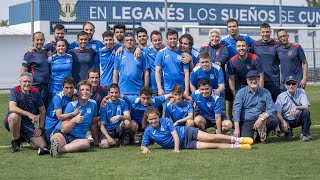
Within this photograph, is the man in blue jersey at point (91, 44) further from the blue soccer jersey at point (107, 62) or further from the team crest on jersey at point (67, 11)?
the team crest on jersey at point (67, 11)

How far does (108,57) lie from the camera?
405 inches

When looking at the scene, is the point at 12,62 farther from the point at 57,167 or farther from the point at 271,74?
the point at 57,167

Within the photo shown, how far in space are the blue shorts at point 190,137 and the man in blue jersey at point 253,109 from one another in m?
0.82

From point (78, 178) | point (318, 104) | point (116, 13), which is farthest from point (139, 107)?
point (116, 13)

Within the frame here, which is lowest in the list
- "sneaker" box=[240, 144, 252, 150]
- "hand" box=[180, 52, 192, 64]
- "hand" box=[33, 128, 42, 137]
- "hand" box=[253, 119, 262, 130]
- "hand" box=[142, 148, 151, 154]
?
"hand" box=[142, 148, 151, 154]

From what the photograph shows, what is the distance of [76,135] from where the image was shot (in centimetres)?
902

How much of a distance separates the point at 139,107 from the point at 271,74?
7.01 feet

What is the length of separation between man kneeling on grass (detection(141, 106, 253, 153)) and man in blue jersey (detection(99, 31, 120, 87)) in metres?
1.58

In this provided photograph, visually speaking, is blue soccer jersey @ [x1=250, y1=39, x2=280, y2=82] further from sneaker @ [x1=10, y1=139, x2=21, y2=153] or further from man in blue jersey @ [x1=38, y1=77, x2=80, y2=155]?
sneaker @ [x1=10, y1=139, x2=21, y2=153]

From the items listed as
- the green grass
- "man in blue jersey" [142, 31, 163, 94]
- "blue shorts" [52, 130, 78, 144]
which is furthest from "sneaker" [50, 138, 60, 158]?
"man in blue jersey" [142, 31, 163, 94]

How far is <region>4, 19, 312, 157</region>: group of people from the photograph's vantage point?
897cm

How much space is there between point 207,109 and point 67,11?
641 inches

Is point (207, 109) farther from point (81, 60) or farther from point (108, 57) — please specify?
point (81, 60)

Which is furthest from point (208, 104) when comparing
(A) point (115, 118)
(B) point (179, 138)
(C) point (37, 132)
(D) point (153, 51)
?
(C) point (37, 132)
